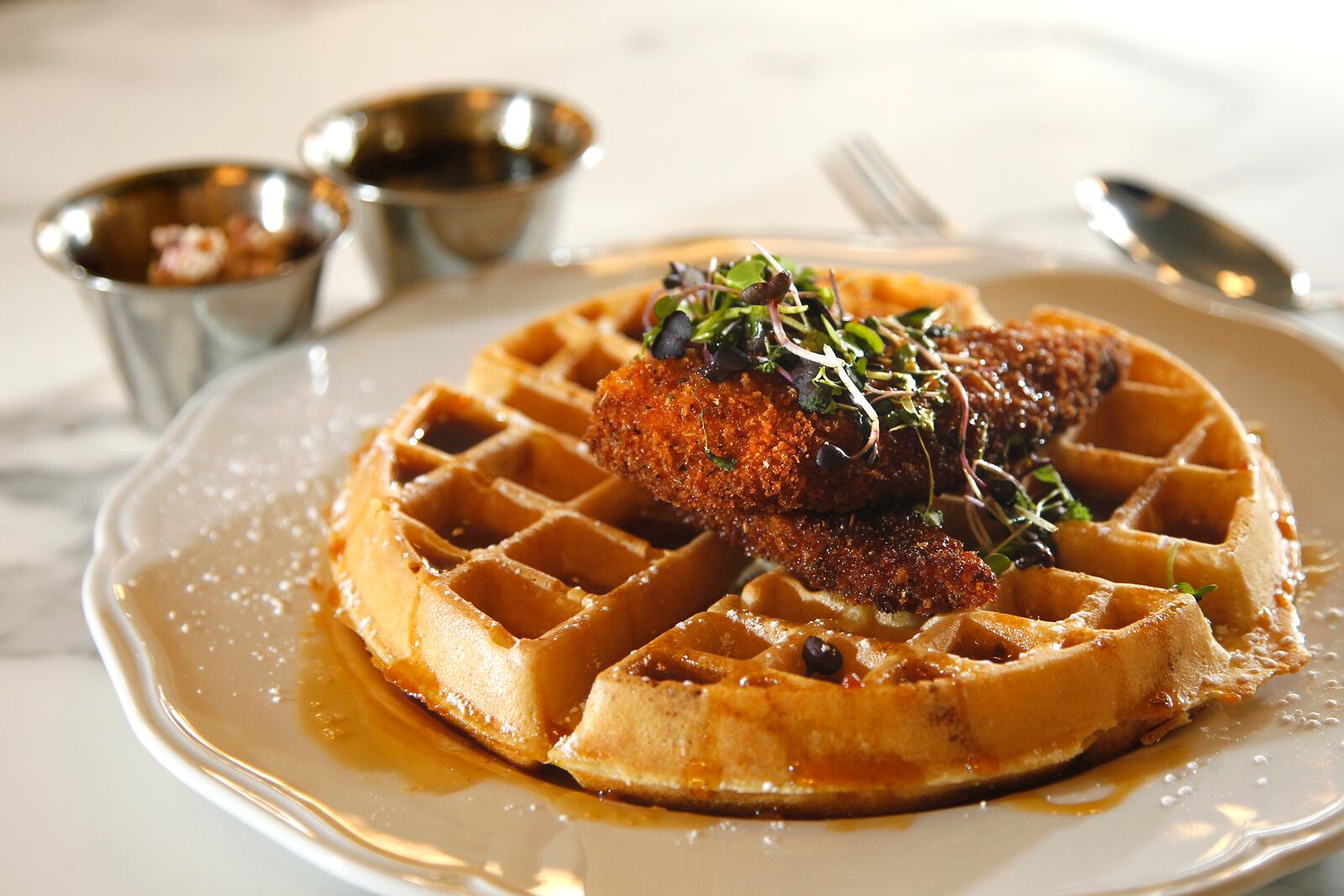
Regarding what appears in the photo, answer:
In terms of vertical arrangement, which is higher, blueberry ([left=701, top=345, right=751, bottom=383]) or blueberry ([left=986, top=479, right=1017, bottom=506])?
blueberry ([left=701, top=345, right=751, bottom=383])

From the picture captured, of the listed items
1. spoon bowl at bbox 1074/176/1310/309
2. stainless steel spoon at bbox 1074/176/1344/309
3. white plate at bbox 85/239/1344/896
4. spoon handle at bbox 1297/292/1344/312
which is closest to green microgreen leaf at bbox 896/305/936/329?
white plate at bbox 85/239/1344/896

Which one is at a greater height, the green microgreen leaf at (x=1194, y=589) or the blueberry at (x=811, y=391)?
the blueberry at (x=811, y=391)

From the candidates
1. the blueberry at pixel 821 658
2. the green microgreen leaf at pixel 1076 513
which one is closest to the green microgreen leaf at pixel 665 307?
the blueberry at pixel 821 658

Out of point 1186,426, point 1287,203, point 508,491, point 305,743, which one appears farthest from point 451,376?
point 1287,203

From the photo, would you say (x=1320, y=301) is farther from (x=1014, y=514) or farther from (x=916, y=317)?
Result: (x=1014, y=514)

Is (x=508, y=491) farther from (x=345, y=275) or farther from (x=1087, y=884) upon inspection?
(x=345, y=275)

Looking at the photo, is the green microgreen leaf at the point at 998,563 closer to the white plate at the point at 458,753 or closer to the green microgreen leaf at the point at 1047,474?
the green microgreen leaf at the point at 1047,474

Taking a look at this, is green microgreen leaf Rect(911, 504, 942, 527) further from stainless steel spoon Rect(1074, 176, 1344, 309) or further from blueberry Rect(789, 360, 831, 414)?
stainless steel spoon Rect(1074, 176, 1344, 309)
